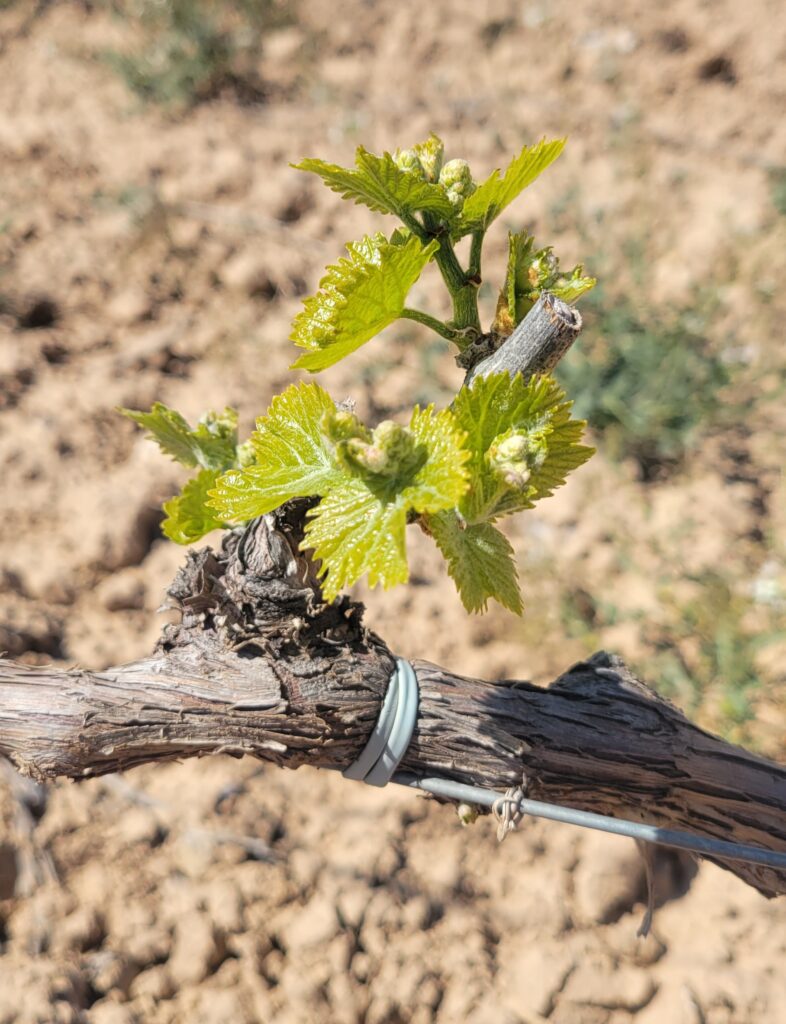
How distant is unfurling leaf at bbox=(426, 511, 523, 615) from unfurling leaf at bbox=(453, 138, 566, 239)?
0.38 m

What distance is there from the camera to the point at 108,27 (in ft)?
15.4

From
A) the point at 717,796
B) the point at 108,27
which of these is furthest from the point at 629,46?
the point at 717,796

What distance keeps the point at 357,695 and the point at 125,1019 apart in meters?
1.20

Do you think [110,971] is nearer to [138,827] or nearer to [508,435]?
[138,827]

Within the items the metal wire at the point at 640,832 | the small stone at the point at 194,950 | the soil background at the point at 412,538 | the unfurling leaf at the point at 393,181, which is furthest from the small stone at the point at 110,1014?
the unfurling leaf at the point at 393,181

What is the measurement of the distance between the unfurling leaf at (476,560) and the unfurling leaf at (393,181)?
394 mm

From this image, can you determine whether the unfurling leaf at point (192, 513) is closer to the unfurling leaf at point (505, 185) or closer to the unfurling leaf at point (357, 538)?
the unfurling leaf at point (357, 538)

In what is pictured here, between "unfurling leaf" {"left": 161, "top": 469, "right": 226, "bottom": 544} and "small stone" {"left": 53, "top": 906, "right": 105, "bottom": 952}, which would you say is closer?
"unfurling leaf" {"left": 161, "top": 469, "right": 226, "bottom": 544}

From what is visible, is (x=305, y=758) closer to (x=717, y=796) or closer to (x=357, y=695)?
(x=357, y=695)

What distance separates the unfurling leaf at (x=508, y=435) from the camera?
3.26ft

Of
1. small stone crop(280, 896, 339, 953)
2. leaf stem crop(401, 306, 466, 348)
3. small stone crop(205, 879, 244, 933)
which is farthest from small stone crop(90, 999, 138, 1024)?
leaf stem crop(401, 306, 466, 348)

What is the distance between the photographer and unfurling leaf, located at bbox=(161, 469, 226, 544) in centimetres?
129

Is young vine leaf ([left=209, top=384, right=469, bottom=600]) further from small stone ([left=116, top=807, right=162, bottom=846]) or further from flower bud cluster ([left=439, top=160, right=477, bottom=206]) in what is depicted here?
→ small stone ([left=116, top=807, right=162, bottom=846])

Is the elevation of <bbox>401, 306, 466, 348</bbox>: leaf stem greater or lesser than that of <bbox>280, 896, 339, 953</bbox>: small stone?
greater
